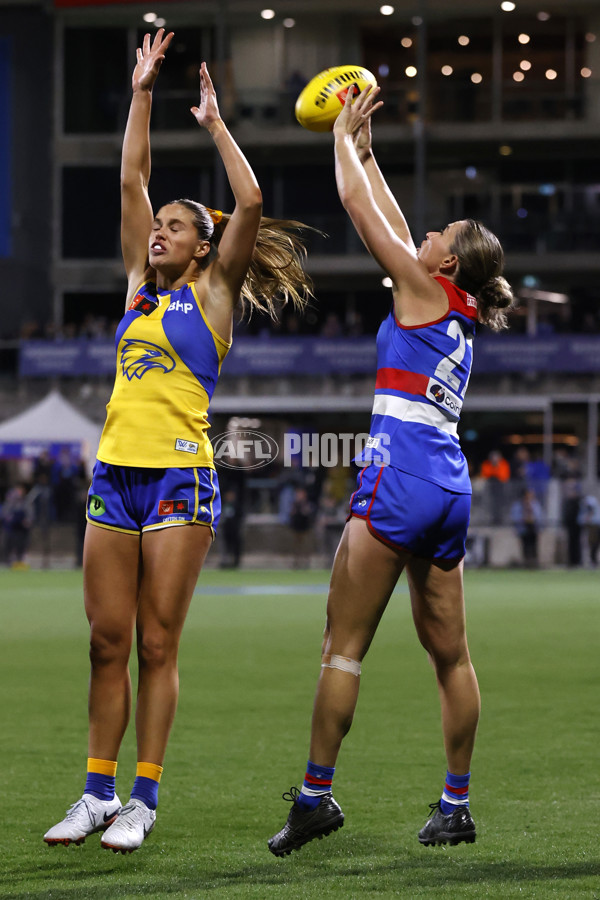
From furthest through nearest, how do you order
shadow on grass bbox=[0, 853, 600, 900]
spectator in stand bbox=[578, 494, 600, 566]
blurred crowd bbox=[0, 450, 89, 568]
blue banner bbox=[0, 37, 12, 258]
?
Answer: blue banner bbox=[0, 37, 12, 258], blurred crowd bbox=[0, 450, 89, 568], spectator in stand bbox=[578, 494, 600, 566], shadow on grass bbox=[0, 853, 600, 900]

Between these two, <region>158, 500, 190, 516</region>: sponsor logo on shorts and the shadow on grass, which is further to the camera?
<region>158, 500, 190, 516</region>: sponsor logo on shorts

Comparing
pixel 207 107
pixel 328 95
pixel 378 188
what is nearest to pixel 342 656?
pixel 378 188

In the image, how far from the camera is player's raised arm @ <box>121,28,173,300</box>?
15.7ft

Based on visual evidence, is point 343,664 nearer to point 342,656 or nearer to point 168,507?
point 342,656

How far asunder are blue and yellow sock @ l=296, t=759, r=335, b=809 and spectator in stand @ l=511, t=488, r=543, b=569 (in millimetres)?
20047

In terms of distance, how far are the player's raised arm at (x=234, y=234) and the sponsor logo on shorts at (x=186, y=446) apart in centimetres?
44

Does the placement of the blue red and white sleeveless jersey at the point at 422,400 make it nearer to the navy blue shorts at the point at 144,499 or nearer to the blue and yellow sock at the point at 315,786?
the navy blue shorts at the point at 144,499

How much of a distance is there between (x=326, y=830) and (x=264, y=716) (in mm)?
3409

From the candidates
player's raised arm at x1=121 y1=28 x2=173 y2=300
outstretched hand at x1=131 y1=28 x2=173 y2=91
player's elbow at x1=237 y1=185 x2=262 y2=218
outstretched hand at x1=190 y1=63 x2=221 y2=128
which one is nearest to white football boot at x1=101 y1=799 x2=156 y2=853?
player's raised arm at x1=121 y1=28 x2=173 y2=300

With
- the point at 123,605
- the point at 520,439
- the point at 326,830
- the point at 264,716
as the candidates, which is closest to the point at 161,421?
the point at 123,605

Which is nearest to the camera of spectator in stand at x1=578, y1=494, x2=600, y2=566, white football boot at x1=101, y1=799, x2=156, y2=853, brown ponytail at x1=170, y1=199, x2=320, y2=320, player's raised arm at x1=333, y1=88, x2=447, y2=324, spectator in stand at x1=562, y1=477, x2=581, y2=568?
white football boot at x1=101, y1=799, x2=156, y2=853

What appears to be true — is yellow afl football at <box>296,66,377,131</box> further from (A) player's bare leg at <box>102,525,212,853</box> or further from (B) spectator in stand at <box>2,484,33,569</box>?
(B) spectator in stand at <box>2,484,33,569</box>

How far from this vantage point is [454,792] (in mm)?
4426

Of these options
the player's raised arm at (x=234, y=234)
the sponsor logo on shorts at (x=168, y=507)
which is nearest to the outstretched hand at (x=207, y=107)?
the player's raised arm at (x=234, y=234)
